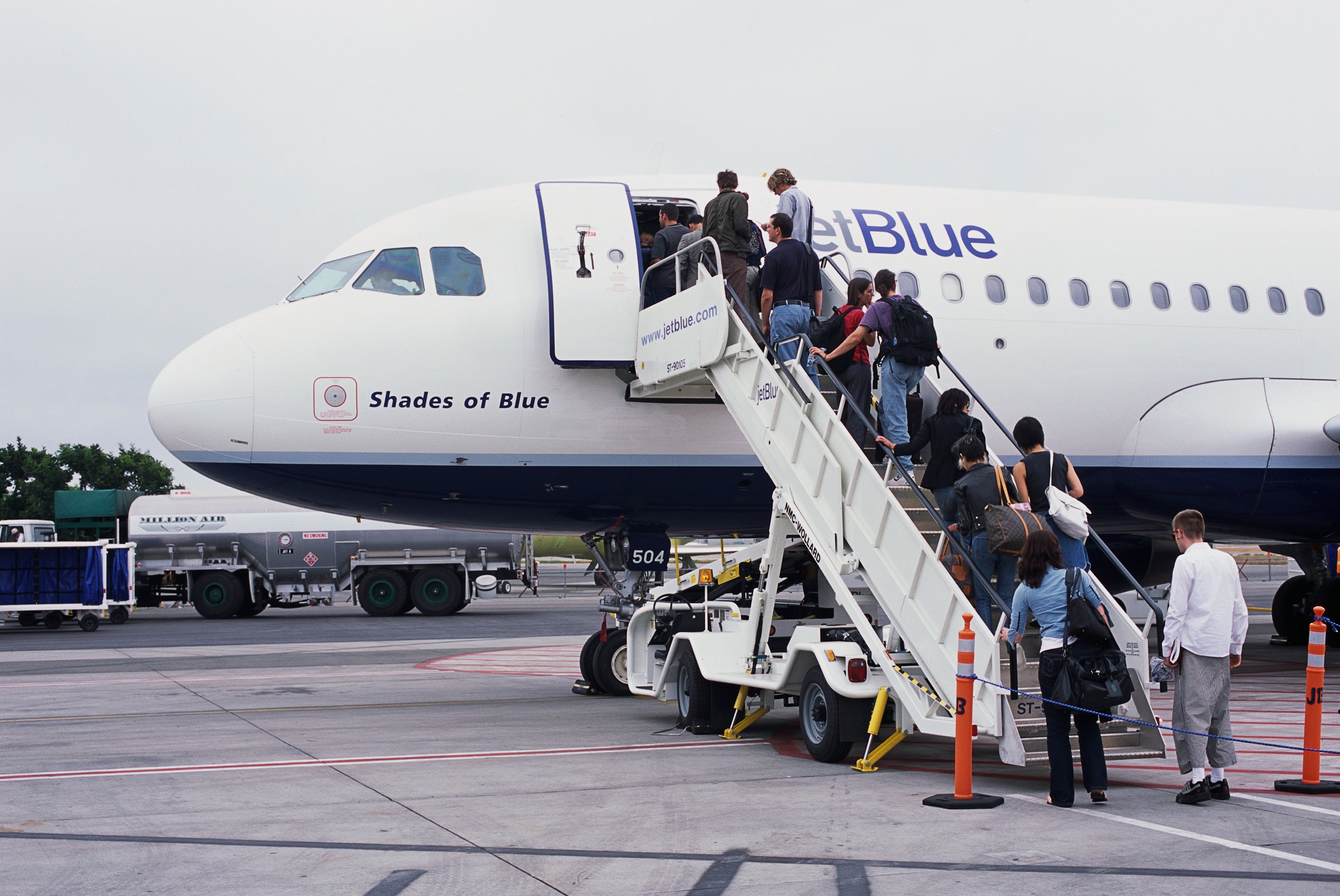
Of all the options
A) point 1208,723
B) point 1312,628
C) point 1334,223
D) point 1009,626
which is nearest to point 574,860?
point 1009,626

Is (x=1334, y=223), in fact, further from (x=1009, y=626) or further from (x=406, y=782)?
(x=406, y=782)

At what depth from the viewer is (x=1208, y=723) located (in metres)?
7.41

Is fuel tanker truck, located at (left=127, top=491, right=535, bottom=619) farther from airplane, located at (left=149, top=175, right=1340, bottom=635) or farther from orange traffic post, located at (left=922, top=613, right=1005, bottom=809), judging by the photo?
orange traffic post, located at (left=922, top=613, right=1005, bottom=809)

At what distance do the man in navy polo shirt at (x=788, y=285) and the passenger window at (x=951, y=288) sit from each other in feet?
9.00

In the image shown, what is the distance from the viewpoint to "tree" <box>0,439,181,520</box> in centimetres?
7850

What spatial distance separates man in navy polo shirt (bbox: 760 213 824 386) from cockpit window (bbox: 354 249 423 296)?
11.4 feet

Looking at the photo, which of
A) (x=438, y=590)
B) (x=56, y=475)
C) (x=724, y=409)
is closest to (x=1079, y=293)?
(x=724, y=409)

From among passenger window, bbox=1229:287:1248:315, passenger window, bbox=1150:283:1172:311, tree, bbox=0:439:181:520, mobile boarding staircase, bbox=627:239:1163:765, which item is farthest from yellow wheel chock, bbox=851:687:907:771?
tree, bbox=0:439:181:520

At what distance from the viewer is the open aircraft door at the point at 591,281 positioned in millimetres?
11617

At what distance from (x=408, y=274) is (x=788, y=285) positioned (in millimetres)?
3809

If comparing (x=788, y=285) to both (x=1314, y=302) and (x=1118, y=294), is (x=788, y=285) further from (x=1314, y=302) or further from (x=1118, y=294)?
(x=1314, y=302)

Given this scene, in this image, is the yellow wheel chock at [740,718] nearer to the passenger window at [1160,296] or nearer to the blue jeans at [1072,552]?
the blue jeans at [1072,552]

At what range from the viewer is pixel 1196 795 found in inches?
291

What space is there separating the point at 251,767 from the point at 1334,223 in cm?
1367
